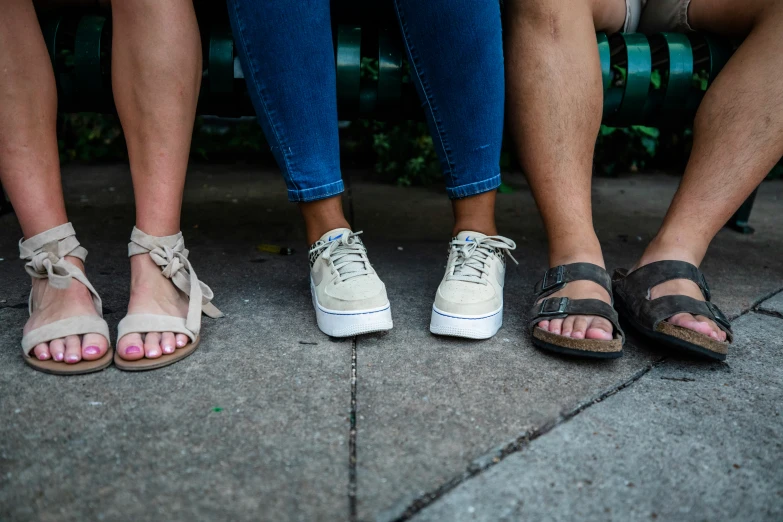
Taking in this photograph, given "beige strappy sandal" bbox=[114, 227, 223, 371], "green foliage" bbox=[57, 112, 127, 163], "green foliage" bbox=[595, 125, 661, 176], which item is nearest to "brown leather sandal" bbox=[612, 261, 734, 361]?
"beige strappy sandal" bbox=[114, 227, 223, 371]

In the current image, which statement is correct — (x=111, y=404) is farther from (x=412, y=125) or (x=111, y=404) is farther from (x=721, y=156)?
(x=412, y=125)

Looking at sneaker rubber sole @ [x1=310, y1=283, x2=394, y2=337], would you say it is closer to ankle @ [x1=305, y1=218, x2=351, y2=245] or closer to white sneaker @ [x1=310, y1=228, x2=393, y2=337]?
white sneaker @ [x1=310, y1=228, x2=393, y2=337]

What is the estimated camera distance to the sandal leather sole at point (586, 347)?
112cm

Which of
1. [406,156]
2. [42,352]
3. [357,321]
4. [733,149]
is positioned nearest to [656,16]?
[733,149]

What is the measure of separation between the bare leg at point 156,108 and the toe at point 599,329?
2.54 feet

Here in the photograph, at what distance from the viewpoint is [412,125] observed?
3148 mm

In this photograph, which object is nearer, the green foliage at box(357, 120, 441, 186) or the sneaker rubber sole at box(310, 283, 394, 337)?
the sneaker rubber sole at box(310, 283, 394, 337)

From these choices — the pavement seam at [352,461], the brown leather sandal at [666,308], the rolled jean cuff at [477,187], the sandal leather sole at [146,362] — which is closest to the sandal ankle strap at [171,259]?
the sandal leather sole at [146,362]

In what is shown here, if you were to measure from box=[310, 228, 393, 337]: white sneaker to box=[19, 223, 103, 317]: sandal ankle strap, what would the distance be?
17.6 inches

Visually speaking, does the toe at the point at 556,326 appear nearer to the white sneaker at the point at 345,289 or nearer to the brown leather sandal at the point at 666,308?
the brown leather sandal at the point at 666,308

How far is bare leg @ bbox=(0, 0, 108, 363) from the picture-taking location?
1167mm

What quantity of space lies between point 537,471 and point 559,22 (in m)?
0.98

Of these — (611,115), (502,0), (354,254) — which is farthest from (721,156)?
(354,254)

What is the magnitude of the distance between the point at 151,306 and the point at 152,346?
11 cm
